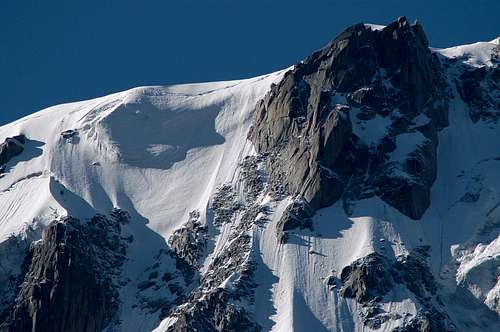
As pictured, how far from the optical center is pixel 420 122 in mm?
199375

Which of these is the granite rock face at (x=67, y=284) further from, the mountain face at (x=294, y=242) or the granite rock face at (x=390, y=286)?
the granite rock face at (x=390, y=286)

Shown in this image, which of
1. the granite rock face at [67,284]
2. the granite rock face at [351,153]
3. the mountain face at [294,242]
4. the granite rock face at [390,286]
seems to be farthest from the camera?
the granite rock face at [351,153]

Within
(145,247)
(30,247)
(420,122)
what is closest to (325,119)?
(420,122)

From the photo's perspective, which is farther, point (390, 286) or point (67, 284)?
point (67, 284)

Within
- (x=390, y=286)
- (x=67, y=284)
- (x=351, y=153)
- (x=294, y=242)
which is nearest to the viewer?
(x=390, y=286)

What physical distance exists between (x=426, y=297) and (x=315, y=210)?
20.2m

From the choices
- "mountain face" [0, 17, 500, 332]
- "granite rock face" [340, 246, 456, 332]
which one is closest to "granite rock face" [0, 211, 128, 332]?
"mountain face" [0, 17, 500, 332]

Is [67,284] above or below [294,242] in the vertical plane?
below

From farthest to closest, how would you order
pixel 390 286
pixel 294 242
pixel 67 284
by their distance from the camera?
pixel 294 242, pixel 67 284, pixel 390 286

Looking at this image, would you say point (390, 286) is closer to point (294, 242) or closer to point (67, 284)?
point (294, 242)

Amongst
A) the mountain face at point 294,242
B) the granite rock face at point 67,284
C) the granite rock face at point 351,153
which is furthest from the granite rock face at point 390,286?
the granite rock face at point 67,284

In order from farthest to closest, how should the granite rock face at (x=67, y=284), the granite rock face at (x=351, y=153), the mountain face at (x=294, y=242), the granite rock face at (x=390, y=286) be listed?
A: the granite rock face at (x=351, y=153) → the granite rock face at (x=67, y=284) → the mountain face at (x=294, y=242) → the granite rock face at (x=390, y=286)

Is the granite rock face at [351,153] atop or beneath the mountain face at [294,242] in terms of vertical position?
atop

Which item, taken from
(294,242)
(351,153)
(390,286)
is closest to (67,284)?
(294,242)
